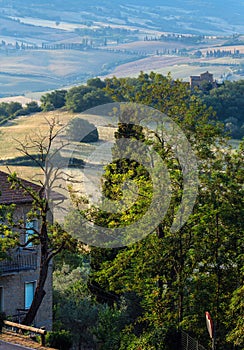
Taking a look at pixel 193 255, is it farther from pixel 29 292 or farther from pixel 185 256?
pixel 29 292

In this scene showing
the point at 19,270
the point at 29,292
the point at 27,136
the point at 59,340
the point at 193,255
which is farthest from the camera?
the point at 27,136

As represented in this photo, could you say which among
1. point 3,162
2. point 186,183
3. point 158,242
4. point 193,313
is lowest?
point 3,162

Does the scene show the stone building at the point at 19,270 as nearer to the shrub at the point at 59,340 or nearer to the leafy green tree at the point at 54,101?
the shrub at the point at 59,340

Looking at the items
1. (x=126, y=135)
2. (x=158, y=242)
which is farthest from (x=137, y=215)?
(x=126, y=135)

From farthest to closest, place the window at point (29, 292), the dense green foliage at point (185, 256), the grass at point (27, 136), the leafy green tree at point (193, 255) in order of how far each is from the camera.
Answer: the grass at point (27, 136), the window at point (29, 292), the leafy green tree at point (193, 255), the dense green foliage at point (185, 256)

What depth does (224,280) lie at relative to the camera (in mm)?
25812

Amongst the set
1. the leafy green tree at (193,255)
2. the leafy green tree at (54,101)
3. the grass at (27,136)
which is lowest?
the grass at (27,136)

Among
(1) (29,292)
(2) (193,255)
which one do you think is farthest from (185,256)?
(1) (29,292)

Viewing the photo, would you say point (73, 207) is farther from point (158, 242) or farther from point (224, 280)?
point (224, 280)

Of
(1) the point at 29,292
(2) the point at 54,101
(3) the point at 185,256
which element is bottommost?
(2) the point at 54,101

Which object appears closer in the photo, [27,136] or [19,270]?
[19,270]

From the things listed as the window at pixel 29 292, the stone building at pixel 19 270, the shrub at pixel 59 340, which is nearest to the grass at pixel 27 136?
the window at pixel 29 292

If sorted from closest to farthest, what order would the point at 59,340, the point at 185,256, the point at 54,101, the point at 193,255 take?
the point at 59,340
the point at 193,255
the point at 185,256
the point at 54,101

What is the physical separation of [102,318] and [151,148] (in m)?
6.19
